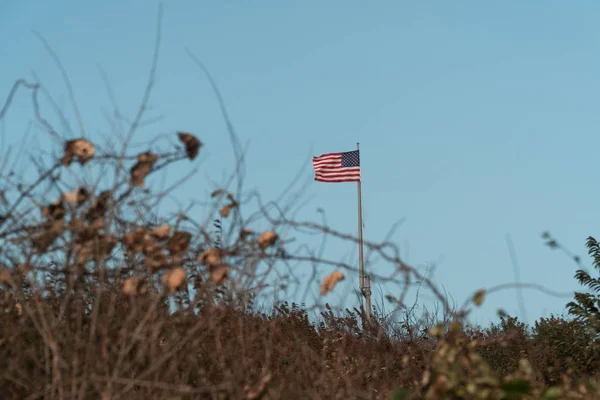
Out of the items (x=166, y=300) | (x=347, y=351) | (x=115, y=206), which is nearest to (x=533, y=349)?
(x=347, y=351)

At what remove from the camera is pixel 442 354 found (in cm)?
450

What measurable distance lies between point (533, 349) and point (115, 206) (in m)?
10.4

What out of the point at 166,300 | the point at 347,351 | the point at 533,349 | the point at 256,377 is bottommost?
the point at 256,377

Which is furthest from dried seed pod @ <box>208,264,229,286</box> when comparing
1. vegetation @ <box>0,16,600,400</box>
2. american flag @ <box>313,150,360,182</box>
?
american flag @ <box>313,150,360,182</box>

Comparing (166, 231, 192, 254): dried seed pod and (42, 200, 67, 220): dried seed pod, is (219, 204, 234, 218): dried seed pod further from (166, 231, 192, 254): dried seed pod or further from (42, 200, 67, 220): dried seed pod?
(42, 200, 67, 220): dried seed pod

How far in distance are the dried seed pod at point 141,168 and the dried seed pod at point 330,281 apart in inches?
51.2

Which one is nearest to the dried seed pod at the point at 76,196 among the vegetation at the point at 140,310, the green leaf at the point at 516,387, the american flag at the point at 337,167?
the vegetation at the point at 140,310

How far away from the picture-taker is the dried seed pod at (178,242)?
4.76m

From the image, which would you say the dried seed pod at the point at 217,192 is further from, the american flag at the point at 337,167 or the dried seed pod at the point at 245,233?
the american flag at the point at 337,167

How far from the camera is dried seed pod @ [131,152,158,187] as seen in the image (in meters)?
4.86

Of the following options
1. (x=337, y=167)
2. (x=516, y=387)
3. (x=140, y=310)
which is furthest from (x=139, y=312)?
(x=337, y=167)

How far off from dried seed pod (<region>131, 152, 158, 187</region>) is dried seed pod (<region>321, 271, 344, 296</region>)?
1301 millimetres

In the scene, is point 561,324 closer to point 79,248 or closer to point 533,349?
point 533,349

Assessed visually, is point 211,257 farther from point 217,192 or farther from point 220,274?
point 217,192
